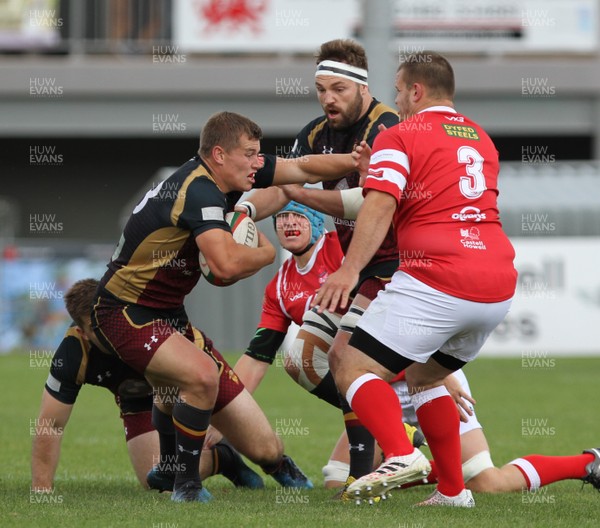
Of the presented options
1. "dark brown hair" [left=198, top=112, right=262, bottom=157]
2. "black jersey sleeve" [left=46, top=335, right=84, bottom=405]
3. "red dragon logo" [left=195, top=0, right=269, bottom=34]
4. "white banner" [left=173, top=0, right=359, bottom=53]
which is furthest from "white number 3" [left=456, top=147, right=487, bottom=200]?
"red dragon logo" [left=195, top=0, right=269, bottom=34]

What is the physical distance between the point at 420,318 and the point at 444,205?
562 mm

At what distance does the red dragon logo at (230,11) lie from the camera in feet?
81.9

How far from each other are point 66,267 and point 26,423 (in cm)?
1050

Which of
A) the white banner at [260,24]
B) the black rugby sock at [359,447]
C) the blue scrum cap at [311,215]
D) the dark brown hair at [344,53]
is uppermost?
the white banner at [260,24]

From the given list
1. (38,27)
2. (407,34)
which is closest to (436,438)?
(407,34)

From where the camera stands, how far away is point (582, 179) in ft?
72.9

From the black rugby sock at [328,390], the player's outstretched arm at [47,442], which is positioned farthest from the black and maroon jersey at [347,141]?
the player's outstretched arm at [47,442]

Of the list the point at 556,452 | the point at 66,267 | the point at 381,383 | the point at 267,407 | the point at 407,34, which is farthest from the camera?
the point at 407,34

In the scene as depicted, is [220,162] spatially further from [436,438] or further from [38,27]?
[38,27]

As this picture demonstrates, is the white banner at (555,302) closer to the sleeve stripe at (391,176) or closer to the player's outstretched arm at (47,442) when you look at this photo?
the player's outstretched arm at (47,442)

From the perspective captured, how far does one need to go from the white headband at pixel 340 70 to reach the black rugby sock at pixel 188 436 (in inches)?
83.1

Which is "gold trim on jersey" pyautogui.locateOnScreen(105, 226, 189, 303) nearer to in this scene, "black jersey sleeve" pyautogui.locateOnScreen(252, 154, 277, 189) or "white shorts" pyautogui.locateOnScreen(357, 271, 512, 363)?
"black jersey sleeve" pyautogui.locateOnScreen(252, 154, 277, 189)

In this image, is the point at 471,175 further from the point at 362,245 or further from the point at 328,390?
the point at 328,390

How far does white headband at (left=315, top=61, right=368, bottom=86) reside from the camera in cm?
677
